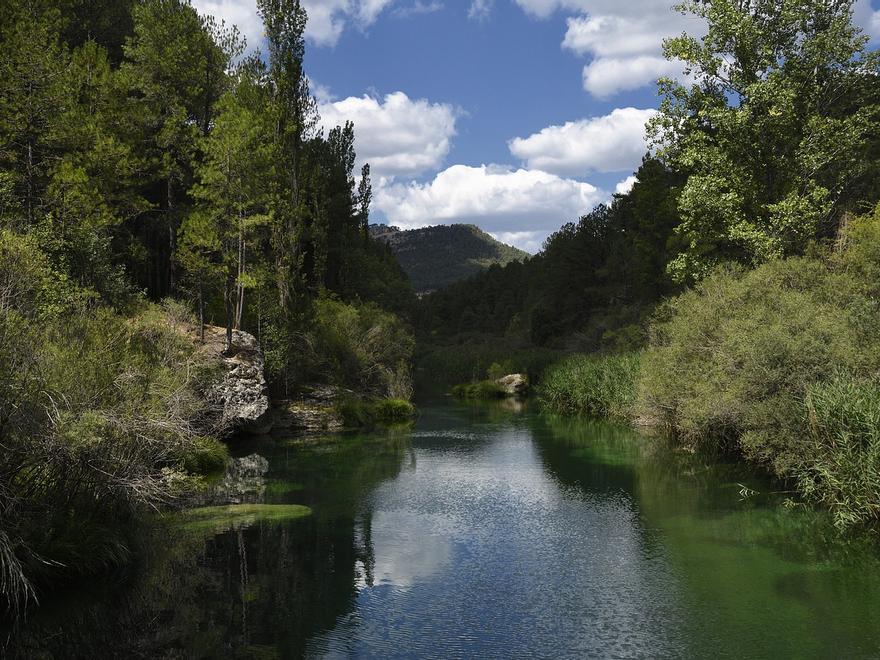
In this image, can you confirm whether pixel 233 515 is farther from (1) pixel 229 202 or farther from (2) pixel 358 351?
(2) pixel 358 351

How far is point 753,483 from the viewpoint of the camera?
72.4 ft

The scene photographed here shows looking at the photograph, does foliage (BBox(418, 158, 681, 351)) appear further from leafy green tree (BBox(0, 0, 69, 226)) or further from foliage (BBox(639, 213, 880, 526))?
leafy green tree (BBox(0, 0, 69, 226))

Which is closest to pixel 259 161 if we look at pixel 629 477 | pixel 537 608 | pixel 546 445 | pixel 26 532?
pixel 546 445

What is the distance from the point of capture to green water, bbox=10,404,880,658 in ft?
36.8

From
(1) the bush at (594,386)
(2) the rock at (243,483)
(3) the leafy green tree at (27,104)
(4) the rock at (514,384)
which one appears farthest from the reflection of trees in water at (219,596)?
(4) the rock at (514,384)

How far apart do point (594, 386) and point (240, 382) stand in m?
21.1

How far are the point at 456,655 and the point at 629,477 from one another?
1475 centimetres

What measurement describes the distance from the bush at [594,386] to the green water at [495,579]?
1360 centimetres

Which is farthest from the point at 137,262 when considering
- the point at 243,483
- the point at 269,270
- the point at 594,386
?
the point at 594,386

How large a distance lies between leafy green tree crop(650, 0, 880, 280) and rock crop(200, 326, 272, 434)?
66.3ft

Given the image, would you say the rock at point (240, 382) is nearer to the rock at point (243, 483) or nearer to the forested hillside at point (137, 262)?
the forested hillside at point (137, 262)

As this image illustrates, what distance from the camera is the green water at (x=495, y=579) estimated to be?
36.8 feet

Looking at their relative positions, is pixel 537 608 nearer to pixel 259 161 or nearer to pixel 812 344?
pixel 812 344

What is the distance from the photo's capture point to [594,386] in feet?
137
